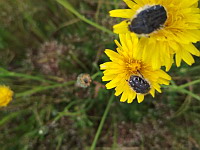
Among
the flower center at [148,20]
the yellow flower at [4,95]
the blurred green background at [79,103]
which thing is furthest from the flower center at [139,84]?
the yellow flower at [4,95]

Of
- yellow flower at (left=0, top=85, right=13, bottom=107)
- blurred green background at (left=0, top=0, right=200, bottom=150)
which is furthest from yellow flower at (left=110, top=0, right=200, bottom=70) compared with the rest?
yellow flower at (left=0, top=85, right=13, bottom=107)

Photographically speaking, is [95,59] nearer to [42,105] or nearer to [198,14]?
[42,105]

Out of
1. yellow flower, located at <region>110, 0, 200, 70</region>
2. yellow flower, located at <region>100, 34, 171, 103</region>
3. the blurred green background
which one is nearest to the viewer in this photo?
yellow flower, located at <region>110, 0, 200, 70</region>

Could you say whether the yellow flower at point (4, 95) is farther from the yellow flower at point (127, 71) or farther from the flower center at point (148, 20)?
the flower center at point (148, 20)

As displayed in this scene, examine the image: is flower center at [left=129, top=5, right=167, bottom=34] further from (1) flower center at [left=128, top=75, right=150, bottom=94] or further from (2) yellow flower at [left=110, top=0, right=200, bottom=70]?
(1) flower center at [left=128, top=75, right=150, bottom=94]

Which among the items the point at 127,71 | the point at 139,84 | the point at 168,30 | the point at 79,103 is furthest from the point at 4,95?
the point at 168,30

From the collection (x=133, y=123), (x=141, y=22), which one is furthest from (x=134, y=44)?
(x=133, y=123)
